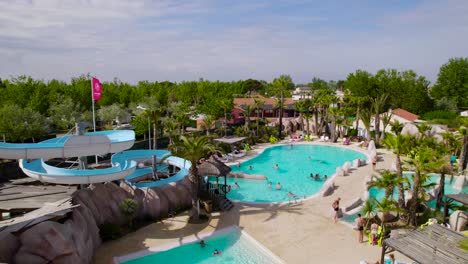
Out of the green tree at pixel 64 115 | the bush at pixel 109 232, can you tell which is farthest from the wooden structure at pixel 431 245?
the green tree at pixel 64 115

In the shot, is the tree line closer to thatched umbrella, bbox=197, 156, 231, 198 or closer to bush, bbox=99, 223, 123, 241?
thatched umbrella, bbox=197, 156, 231, 198

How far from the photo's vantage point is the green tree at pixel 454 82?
5874 cm

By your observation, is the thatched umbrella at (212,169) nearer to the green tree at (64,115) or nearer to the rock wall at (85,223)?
the rock wall at (85,223)

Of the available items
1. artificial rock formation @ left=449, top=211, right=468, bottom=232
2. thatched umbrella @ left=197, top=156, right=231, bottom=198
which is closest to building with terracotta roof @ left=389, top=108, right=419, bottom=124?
artificial rock formation @ left=449, top=211, right=468, bottom=232

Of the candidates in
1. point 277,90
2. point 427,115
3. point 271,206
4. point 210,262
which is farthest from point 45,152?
point 427,115

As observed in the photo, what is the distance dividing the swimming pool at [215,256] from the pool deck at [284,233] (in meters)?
0.46

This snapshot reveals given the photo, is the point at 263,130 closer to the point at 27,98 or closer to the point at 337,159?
the point at 337,159

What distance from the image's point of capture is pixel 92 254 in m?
14.3

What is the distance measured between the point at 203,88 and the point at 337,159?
44.0 meters

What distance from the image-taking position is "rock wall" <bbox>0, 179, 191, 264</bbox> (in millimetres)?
11273

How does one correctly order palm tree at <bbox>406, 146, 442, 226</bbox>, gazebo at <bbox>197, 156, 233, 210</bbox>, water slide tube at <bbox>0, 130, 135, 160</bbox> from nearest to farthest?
water slide tube at <bbox>0, 130, 135, 160</bbox> → palm tree at <bbox>406, 146, 442, 226</bbox> → gazebo at <bbox>197, 156, 233, 210</bbox>

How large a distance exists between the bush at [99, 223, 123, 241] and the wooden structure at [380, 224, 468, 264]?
13.0m

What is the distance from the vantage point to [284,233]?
16.9 meters

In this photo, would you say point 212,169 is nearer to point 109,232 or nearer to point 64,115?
point 109,232
